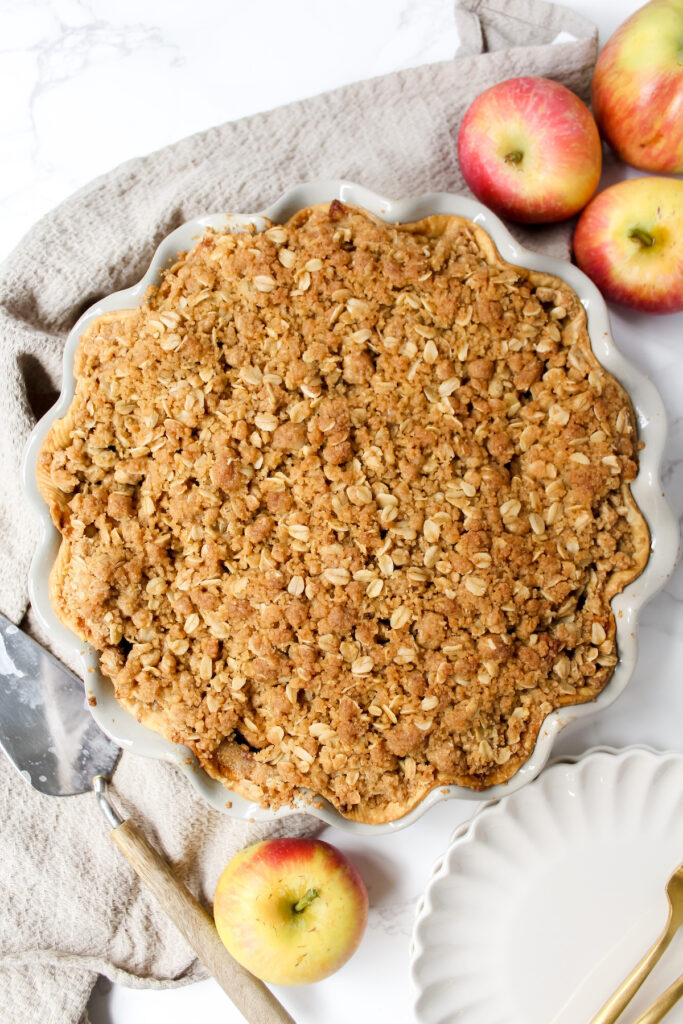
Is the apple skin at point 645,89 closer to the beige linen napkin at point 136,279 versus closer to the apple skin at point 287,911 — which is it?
the beige linen napkin at point 136,279

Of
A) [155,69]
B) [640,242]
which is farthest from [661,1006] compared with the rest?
[155,69]

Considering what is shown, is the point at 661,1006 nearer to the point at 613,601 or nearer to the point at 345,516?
the point at 613,601

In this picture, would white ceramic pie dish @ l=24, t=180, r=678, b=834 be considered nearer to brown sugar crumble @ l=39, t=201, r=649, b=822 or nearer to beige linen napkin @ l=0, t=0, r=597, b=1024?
brown sugar crumble @ l=39, t=201, r=649, b=822

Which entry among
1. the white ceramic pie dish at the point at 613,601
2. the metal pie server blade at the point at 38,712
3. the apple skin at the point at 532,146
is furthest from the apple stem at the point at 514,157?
the metal pie server blade at the point at 38,712

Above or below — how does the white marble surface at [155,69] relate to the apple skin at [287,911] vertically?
above

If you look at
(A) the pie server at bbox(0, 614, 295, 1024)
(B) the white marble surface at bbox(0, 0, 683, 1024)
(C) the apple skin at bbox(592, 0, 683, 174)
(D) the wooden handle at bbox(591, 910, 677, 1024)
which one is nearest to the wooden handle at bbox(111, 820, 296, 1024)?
(A) the pie server at bbox(0, 614, 295, 1024)

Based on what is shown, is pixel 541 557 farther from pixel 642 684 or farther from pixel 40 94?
pixel 40 94

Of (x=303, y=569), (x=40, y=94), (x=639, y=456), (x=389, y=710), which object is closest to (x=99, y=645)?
(x=303, y=569)
